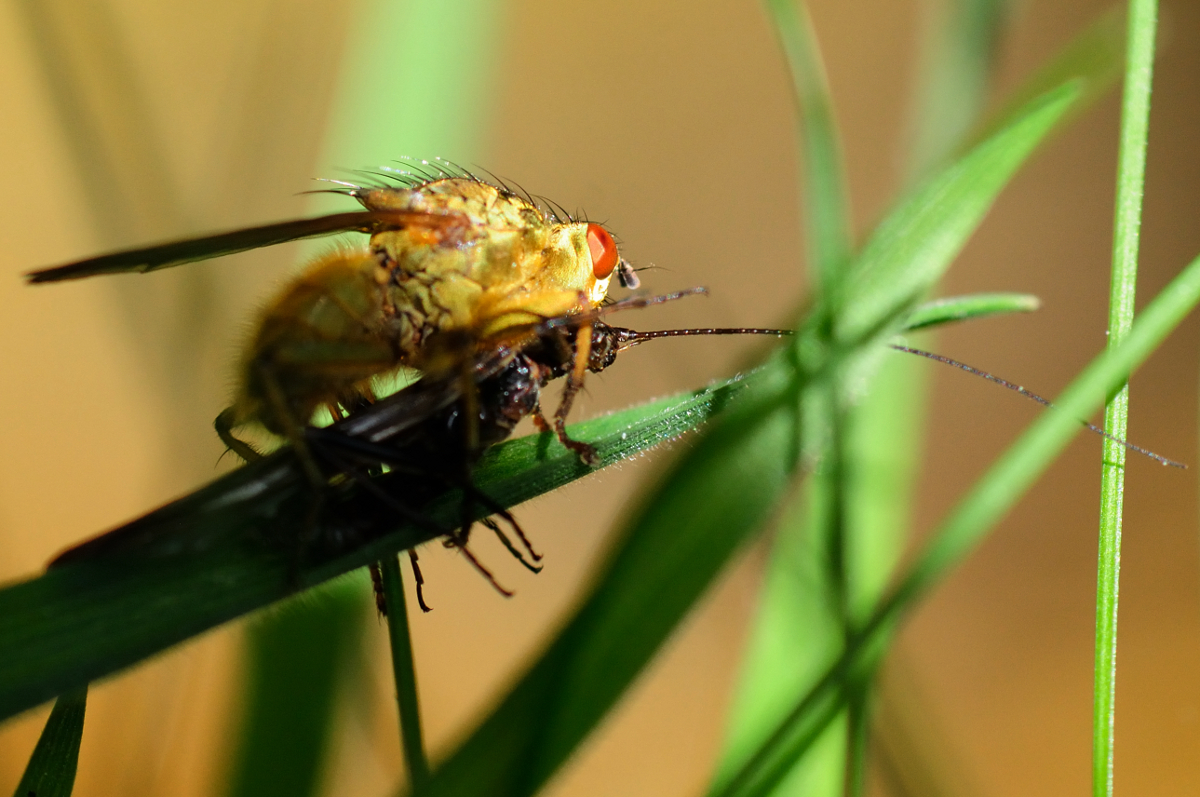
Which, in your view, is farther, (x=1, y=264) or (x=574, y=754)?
(x=1, y=264)

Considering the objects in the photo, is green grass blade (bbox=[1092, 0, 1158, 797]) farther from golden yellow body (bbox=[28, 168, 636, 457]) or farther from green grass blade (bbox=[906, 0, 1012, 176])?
golden yellow body (bbox=[28, 168, 636, 457])

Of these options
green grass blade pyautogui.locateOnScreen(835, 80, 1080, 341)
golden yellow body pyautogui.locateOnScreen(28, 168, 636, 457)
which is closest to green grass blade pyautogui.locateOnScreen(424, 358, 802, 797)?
green grass blade pyautogui.locateOnScreen(835, 80, 1080, 341)

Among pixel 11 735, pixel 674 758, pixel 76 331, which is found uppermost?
pixel 76 331

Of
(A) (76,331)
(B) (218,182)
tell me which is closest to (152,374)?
(A) (76,331)

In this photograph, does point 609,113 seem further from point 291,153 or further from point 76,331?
point 76,331

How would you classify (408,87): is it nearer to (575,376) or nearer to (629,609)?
(575,376)

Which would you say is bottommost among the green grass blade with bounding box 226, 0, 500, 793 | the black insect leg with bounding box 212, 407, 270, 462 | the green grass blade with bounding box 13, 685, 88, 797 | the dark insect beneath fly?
the green grass blade with bounding box 13, 685, 88, 797

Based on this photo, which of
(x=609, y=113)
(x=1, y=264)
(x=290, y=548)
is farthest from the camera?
(x=609, y=113)

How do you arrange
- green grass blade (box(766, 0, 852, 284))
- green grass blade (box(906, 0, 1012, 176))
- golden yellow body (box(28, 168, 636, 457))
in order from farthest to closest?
1. green grass blade (box(906, 0, 1012, 176))
2. golden yellow body (box(28, 168, 636, 457))
3. green grass blade (box(766, 0, 852, 284))
